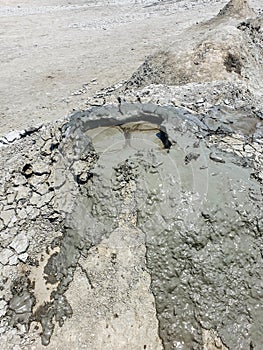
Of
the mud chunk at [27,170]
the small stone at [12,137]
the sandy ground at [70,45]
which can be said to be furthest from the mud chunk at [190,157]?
the sandy ground at [70,45]

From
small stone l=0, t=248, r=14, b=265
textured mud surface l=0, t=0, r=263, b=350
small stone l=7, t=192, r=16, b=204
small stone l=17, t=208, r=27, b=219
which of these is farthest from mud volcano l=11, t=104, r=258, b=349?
small stone l=7, t=192, r=16, b=204

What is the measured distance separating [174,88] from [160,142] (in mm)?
2583

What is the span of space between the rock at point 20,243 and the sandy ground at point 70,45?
5563 millimetres

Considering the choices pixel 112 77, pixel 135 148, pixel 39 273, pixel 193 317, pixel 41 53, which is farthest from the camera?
pixel 41 53

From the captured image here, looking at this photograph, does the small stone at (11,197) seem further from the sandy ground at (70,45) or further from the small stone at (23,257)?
the sandy ground at (70,45)

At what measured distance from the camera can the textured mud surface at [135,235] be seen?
4805 mm

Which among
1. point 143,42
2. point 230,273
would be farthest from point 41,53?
point 230,273

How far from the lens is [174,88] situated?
8.06 metres

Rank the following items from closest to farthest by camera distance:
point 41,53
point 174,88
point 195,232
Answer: point 195,232 → point 174,88 → point 41,53

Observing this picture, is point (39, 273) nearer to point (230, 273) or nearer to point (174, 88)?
point (230, 273)

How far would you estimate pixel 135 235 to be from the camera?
17.1 ft

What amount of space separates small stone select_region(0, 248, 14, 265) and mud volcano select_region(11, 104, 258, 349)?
2.00 feet

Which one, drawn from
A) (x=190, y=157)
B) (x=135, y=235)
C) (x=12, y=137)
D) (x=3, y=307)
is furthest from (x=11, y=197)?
(x=12, y=137)

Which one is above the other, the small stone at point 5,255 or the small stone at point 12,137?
the small stone at point 5,255
